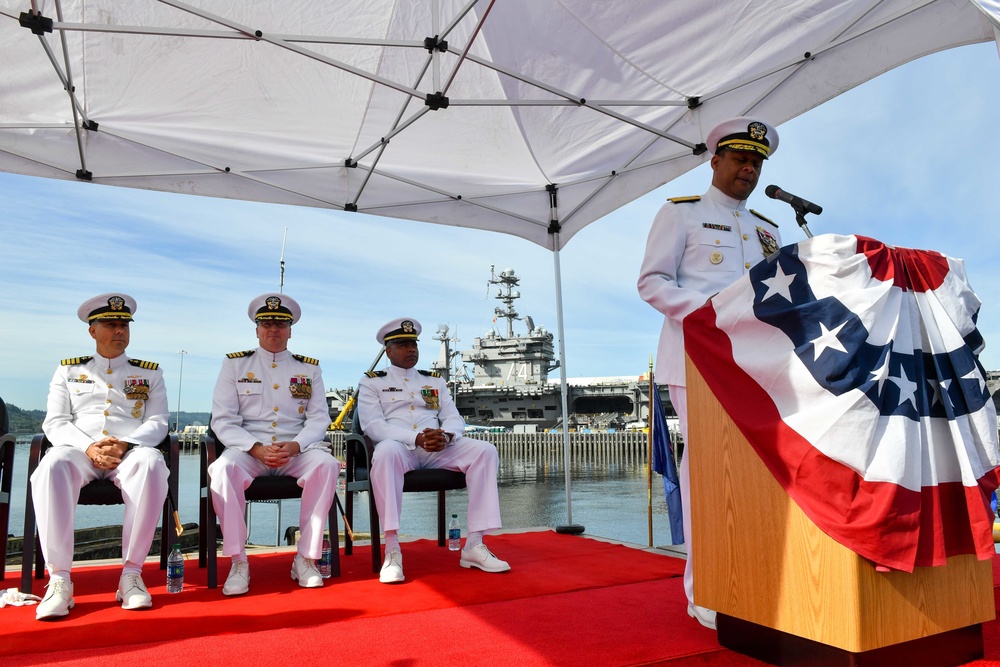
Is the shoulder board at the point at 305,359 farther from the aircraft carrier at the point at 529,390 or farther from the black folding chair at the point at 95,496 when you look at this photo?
the aircraft carrier at the point at 529,390

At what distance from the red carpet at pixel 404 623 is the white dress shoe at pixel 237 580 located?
0.05 meters

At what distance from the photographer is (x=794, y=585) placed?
175cm

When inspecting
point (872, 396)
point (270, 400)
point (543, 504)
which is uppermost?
point (270, 400)

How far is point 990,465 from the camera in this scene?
177 cm

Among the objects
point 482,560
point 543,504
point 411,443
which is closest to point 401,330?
point 411,443

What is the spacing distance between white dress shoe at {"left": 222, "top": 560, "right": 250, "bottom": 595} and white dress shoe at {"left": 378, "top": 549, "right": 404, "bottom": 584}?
0.61 metres

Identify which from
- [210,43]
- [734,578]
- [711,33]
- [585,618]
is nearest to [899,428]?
[734,578]

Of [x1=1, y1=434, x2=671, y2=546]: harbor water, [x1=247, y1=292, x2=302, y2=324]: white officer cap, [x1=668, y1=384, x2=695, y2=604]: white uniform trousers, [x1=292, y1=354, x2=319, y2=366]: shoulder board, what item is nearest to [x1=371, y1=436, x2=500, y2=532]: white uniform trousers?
[x1=292, y1=354, x2=319, y2=366]: shoulder board

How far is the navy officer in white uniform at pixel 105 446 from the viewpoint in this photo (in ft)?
9.22

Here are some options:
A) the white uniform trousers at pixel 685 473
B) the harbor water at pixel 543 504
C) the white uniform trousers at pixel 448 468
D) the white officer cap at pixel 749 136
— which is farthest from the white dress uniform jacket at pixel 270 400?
the harbor water at pixel 543 504

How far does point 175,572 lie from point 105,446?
25.0 inches

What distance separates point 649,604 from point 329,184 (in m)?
3.66

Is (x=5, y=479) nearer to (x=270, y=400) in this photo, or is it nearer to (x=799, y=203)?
(x=270, y=400)

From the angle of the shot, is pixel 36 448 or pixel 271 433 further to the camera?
pixel 271 433
